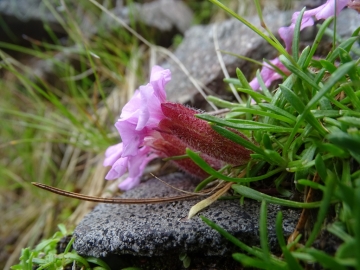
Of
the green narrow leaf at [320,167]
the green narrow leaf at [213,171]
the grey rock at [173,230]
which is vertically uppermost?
the green narrow leaf at [320,167]

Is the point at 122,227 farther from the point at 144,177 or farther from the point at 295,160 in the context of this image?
the point at 144,177

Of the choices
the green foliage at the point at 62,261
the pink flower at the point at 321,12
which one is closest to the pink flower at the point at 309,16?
the pink flower at the point at 321,12

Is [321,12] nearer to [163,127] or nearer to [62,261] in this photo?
[163,127]

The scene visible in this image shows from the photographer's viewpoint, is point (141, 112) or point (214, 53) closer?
point (141, 112)

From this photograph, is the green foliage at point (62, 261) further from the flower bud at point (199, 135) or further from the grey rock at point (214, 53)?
the grey rock at point (214, 53)

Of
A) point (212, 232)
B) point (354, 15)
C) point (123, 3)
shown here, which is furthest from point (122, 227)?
point (123, 3)

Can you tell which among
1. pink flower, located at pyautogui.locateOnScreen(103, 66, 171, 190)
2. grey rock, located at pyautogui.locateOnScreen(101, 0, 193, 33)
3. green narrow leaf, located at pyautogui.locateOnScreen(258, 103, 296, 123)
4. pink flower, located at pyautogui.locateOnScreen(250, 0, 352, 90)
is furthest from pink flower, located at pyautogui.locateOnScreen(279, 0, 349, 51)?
grey rock, located at pyautogui.locateOnScreen(101, 0, 193, 33)

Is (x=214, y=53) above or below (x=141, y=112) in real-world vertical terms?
above

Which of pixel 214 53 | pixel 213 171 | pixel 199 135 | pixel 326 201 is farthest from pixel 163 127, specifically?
pixel 214 53
